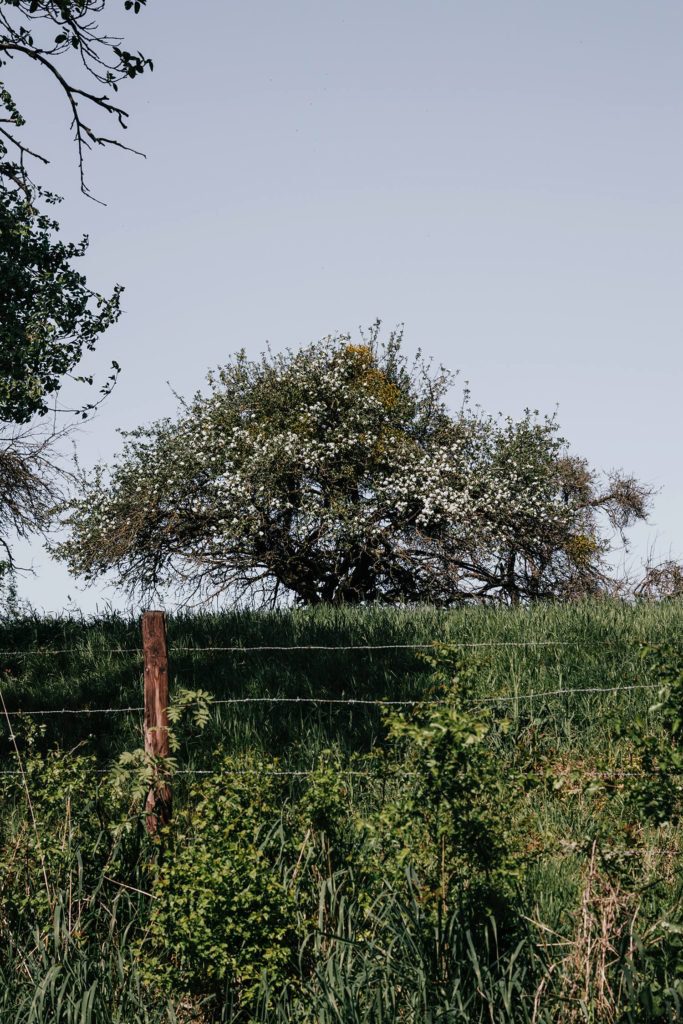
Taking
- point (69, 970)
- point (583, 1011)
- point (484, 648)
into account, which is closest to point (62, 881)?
point (69, 970)

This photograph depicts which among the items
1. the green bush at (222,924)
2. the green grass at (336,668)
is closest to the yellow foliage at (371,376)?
the green grass at (336,668)

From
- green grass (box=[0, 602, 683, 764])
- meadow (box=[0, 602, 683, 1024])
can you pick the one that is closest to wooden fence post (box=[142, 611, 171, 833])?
meadow (box=[0, 602, 683, 1024])

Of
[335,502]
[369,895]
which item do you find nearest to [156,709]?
[369,895]

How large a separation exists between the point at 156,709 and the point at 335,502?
42.9ft

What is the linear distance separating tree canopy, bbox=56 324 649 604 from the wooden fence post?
12.5m

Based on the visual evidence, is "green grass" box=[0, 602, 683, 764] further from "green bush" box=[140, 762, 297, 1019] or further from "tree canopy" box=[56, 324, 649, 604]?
"tree canopy" box=[56, 324, 649, 604]

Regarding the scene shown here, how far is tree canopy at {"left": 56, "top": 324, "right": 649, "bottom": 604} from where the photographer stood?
18828mm

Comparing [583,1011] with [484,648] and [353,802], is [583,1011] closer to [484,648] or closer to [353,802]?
[353,802]

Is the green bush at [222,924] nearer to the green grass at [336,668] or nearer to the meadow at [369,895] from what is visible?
the meadow at [369,895]

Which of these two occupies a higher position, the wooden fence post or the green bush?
the wooden fence post

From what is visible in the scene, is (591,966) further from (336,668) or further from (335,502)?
(335,502)

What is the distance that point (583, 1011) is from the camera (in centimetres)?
352

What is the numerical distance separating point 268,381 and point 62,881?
56.6 feet

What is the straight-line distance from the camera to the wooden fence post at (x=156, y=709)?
17.2ft
